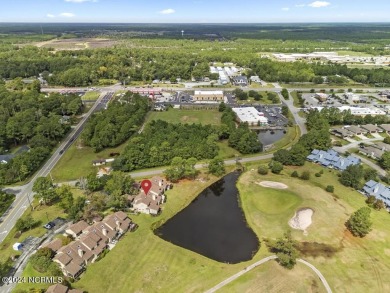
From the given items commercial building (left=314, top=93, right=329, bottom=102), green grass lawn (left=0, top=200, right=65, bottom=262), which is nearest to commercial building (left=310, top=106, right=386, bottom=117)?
commercial building (left=314, top=93, right=329, bottom=102)

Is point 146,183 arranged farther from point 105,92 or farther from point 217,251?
point 105,92

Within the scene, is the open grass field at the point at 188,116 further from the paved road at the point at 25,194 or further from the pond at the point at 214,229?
the pond at the point at 214,229

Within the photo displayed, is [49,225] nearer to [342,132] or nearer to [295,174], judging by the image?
[295,174]

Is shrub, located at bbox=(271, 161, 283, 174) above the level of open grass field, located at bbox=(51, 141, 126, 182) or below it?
above

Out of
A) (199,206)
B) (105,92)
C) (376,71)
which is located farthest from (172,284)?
(376,71)

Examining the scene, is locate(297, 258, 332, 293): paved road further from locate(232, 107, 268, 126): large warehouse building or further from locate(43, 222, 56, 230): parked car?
locate(232, 107, 268, 126): large warehouse building

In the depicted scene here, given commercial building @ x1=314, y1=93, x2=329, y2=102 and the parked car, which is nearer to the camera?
the parked car
